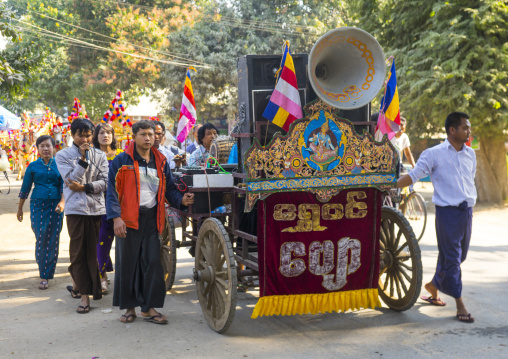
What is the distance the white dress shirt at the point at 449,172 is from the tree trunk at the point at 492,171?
9365 millimetres

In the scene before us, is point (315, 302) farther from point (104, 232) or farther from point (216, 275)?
point (104, 232)

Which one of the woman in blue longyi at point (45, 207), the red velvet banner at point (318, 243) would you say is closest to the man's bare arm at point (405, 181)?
the red velvet banner at point (318, 243)

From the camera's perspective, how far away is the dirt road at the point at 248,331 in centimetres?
445

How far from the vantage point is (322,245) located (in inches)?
193

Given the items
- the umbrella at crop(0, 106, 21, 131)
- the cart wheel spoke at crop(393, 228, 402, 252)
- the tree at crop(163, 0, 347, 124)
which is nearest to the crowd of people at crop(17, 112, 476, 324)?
the cart wheel spoke at crop(393, 228, 402, 252)

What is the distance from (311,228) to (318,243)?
Result: 0.15 meters

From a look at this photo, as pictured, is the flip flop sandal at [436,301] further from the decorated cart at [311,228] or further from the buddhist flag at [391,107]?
the buddhist flag at [391,107]

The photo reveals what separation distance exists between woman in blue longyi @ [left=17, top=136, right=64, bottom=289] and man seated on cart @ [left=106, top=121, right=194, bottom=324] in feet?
5.93

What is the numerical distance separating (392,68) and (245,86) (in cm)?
152

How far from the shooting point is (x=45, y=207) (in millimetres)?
6730

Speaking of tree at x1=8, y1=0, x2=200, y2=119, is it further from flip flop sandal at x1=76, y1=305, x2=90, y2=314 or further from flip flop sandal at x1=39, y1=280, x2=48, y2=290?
flip flop sandal at x1=76, y1=305, x2=90, y2=314

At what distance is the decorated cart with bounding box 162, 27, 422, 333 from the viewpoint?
4605mm

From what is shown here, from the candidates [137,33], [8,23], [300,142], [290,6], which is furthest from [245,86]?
[137,33]

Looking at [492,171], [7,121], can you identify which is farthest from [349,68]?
[7,121]
